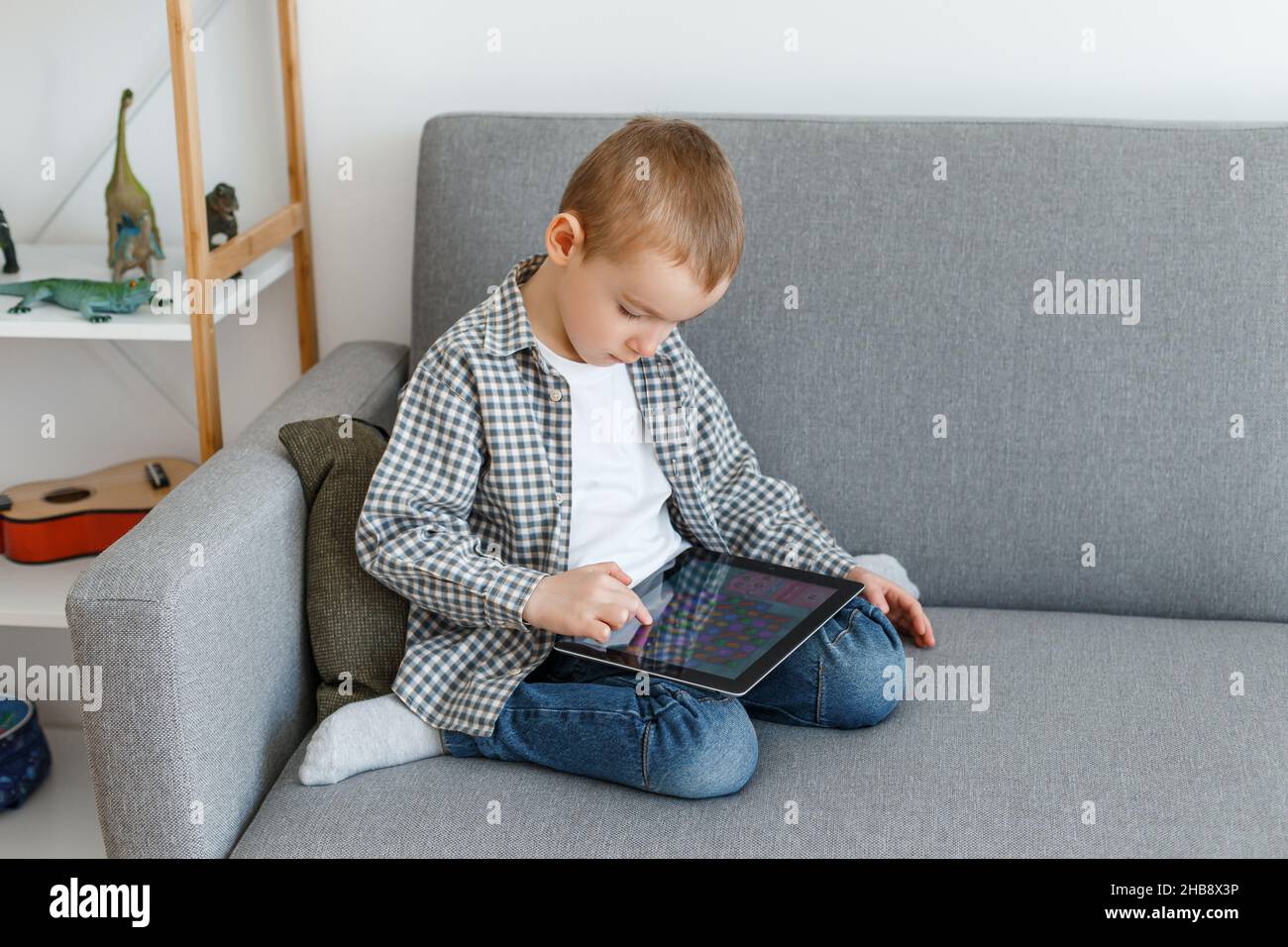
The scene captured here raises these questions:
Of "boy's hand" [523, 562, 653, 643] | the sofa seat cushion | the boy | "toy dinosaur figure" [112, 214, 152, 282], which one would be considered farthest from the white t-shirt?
"toy dinosaur figure" [112, 214, 152, 282]

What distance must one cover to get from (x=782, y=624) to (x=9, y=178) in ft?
4.02

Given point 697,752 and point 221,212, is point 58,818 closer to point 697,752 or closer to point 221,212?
point 221,212

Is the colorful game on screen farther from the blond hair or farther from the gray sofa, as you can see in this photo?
the blond hair

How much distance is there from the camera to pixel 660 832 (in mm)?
1021

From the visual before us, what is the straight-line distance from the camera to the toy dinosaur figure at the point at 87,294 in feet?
4.65

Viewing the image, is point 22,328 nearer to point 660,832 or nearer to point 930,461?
point 660,832

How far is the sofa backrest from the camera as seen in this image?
135 cm

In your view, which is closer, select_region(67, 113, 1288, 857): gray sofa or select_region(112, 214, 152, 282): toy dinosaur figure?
select_region(67, 113, 1288, 857): gray sofa

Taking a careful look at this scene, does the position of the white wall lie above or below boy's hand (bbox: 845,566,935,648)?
above

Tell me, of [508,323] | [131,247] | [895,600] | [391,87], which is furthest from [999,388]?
[131,247]

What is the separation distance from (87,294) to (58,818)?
0.69 m

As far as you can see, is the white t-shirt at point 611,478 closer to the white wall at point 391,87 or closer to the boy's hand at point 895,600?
the boy's hand at point 895,600

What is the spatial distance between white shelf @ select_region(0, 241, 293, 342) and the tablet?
619mm

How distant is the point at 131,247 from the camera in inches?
58.2
